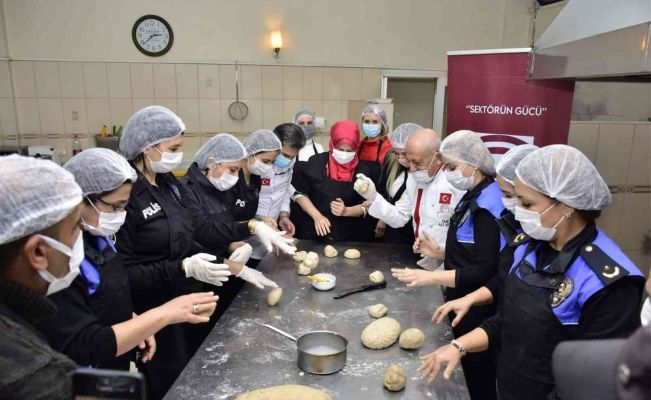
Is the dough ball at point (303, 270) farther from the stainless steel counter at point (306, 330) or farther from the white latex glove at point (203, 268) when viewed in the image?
the white latex glove at point (203, 268)

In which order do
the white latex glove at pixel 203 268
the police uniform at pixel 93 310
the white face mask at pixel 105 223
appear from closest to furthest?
the police uniform at pixel 93 310
the white face mask at pixel 105 223
the white latex glove at pixel 203 268

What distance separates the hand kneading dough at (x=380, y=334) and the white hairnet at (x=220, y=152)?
1.22m

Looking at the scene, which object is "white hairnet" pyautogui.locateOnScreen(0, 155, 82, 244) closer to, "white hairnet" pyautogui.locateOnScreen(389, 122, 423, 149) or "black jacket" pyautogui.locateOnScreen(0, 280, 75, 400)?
"black jacket" pyautogui.locateOnScreen(0, 280, 75, 400)

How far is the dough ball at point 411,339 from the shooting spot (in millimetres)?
1611

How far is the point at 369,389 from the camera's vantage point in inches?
54.4

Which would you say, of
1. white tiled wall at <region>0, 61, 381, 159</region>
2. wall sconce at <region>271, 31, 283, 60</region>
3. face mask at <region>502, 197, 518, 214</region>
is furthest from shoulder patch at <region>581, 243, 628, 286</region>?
wall sconce at <region>271, 31, 283, 60</region>

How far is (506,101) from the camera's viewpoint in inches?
114

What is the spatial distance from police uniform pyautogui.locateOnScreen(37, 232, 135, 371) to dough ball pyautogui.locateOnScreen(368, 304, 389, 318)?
3.15ft

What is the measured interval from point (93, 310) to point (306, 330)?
30.6 inches

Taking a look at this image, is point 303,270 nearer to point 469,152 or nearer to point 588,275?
point 469,152

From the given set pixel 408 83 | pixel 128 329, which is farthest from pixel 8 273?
pixel 408 83

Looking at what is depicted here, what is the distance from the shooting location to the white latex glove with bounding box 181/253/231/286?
190 cm

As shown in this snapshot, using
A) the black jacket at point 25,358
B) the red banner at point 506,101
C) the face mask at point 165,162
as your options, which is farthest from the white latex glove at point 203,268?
the red banner at point 506,101

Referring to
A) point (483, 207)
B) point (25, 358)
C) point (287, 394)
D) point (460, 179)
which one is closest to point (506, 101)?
point (460, 179)
